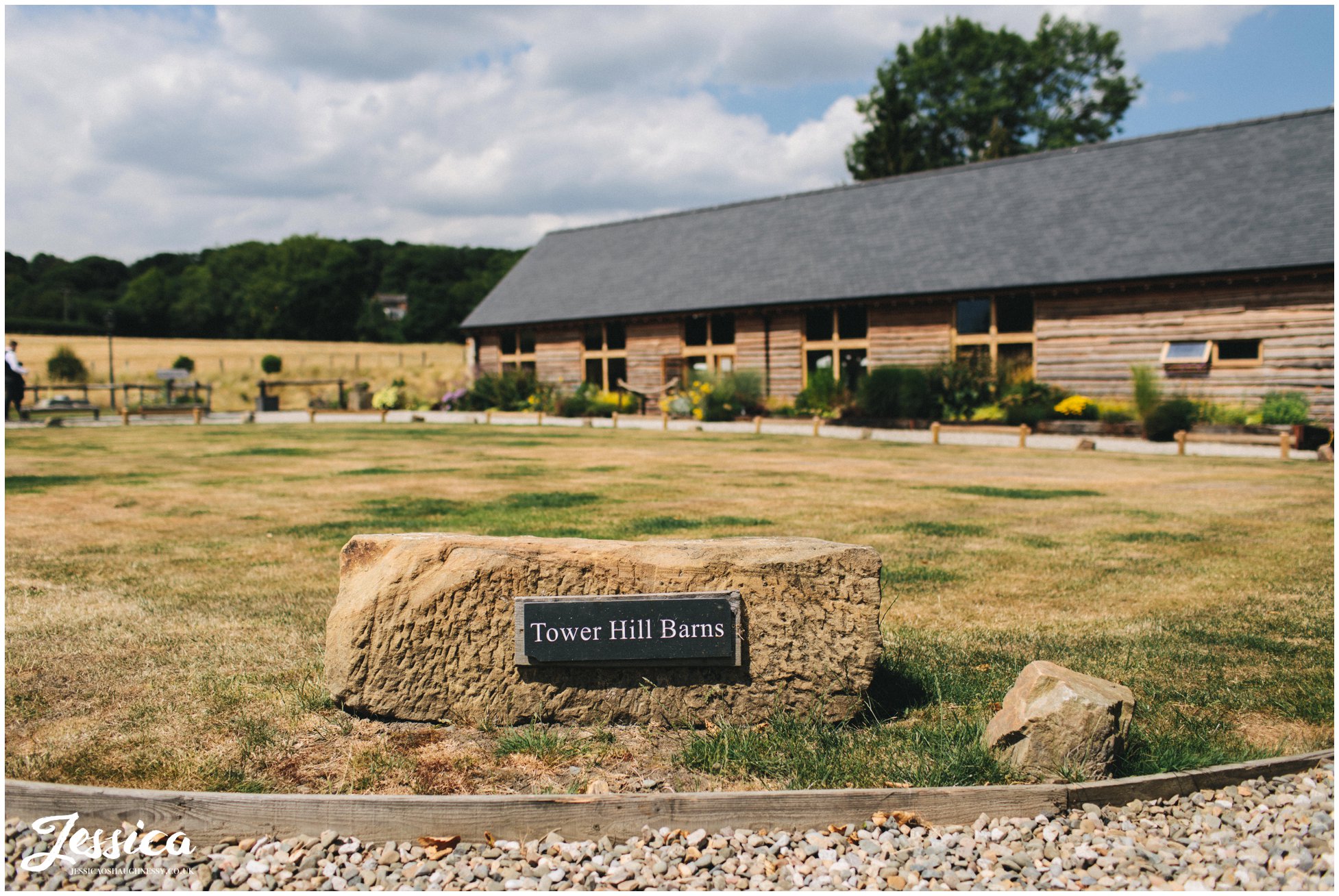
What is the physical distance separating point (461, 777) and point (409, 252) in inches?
4601

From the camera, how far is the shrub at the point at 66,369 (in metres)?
44.0

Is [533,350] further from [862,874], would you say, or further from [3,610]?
[862,874]

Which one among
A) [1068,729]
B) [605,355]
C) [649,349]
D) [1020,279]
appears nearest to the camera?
[1068,729]

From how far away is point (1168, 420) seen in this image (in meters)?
18.5

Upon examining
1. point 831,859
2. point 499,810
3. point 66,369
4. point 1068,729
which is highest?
point 66,369

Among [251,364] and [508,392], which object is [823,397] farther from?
[251,364]

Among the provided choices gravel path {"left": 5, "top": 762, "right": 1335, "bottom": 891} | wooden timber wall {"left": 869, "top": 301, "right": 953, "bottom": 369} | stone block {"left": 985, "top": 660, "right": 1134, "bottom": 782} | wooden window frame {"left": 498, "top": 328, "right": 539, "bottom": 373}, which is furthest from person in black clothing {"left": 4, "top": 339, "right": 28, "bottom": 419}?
stone block {"left": 985, "top": 660, "right": 1134, "bottom": 782}

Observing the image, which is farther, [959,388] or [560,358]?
[560,358]

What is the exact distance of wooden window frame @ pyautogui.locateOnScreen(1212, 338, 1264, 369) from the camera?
20109 millimetres

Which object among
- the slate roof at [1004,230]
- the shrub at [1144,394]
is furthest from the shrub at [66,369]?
the shrub at [1144,394]

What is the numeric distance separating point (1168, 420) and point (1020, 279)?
5.84 meters
